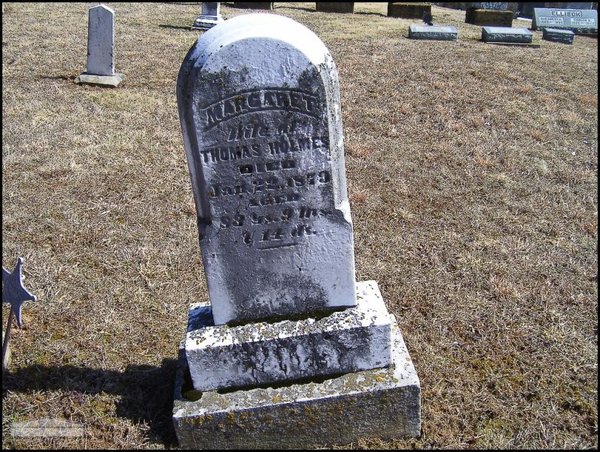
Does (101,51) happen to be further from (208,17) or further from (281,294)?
(281,294)

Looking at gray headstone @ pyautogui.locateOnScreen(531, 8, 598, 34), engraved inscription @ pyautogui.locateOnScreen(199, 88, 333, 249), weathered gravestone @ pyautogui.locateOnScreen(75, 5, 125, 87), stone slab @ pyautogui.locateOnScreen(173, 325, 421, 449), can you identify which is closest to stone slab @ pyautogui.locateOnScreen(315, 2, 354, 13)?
gray headstone @ pyautogui.locateOnScreen(531, 8, 598, 34)

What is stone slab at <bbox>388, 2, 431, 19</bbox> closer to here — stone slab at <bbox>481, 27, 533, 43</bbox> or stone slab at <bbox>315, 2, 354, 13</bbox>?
stone slab at <bbox>315, 2, 354, 13</bbox>

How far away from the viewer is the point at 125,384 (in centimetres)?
350

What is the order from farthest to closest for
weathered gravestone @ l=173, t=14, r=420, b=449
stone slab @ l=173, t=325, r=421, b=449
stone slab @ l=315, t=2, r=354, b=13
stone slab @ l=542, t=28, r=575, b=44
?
1. stone slab @ l=315, t=2, r=354, b=13
2. stone slab @ l=542, t=28, r=575, b=44
3. stone slab @ l=173, t=325, r=421, b=449
4. weathered gravestone @ l=173, t=14, r=420, b=449

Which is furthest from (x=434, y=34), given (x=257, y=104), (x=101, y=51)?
(x=257, y=104)

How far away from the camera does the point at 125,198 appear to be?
19.6 ft

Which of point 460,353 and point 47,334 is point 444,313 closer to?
point 460,353

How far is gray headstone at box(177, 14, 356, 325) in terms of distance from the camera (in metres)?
2.55

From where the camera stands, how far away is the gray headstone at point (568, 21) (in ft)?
58.2

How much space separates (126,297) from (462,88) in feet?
25.1

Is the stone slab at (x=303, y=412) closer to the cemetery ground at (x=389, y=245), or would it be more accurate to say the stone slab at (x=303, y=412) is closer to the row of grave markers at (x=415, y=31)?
the cemetery ground at (x=389, y=245)

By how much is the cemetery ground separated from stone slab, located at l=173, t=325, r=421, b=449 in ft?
0.57

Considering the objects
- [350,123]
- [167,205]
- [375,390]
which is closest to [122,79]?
[350,123]

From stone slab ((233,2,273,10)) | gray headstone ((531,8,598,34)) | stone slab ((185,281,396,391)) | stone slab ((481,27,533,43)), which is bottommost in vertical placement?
stone slab ((185,281,396,391))
